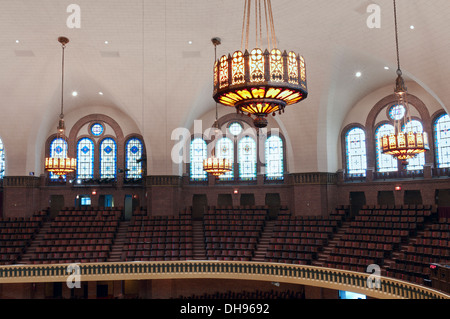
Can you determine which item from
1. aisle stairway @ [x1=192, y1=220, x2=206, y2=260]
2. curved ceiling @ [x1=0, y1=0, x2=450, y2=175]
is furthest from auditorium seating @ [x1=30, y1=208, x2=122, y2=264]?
curved ceiling @ [x1=0, y1=0, x2=450, y2=175]

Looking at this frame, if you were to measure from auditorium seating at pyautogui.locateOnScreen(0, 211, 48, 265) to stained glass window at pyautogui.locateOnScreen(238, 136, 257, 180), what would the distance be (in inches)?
509

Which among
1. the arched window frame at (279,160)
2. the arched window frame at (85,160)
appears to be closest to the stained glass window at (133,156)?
the arched window frame at (85,160)

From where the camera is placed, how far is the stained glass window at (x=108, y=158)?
27312 millimetres

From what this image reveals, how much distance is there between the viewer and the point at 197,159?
87.5 feet

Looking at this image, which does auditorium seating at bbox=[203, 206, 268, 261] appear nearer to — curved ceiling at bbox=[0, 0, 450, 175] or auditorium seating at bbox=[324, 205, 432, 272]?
auditorium seating at bbox=[324, 205, 432, 272]

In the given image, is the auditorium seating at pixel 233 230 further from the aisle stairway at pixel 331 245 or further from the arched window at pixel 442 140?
the arched window at pixel 442 140

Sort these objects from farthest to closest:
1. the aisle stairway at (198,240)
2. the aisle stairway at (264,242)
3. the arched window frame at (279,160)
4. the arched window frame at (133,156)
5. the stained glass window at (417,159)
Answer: the arched window frame at (133,156) → the arched window frame at (279,160) → the stained glass window at (417,159) → the aisle stairway at (198,240) → the aisle stairway at (264,242)

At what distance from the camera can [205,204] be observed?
2672cm

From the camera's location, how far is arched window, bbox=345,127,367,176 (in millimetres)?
23656

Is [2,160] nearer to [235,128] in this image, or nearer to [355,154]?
[235,128]

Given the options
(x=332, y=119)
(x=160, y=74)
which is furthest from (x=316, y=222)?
(x=160, y=74)

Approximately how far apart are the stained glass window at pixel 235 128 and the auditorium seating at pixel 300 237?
6775 mm

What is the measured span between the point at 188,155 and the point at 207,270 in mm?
9317

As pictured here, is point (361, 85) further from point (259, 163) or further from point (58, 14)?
point (58, 14)
